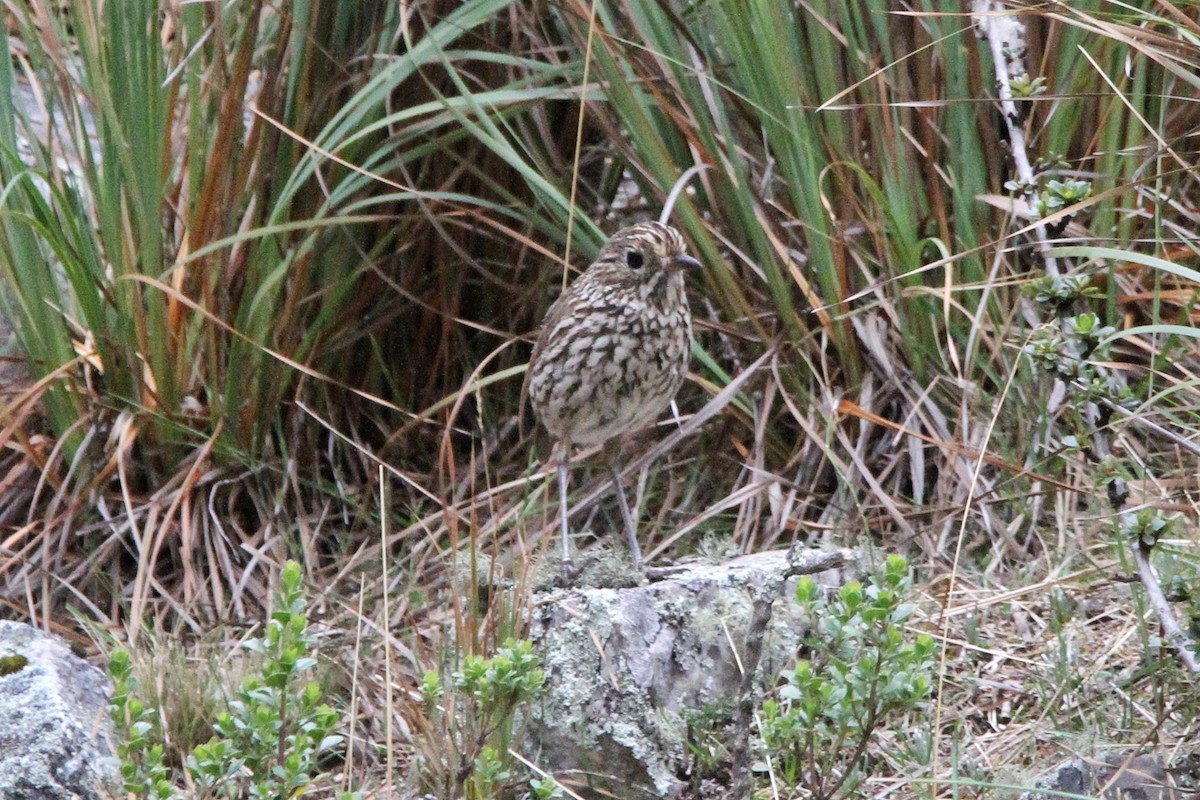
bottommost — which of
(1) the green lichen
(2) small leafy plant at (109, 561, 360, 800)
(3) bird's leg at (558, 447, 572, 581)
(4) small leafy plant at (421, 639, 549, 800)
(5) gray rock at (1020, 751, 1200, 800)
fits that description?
(5) gray rock at (1020, 751, 1200, 800)

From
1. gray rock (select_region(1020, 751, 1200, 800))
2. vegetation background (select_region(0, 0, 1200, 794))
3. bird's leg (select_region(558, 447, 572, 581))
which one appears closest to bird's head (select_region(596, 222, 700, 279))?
vegetation background (select_region(0, 0, 1200, 794))

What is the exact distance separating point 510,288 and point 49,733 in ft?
7.65

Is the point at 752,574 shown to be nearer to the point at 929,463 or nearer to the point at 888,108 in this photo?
the point at 929,463

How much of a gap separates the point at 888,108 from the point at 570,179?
1043 mm

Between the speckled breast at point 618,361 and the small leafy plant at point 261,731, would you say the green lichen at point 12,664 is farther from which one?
the speckled breast at point 618,361

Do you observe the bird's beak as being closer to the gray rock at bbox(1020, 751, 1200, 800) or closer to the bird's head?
the bird's head

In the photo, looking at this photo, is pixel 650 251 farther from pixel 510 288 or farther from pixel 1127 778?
pixel 1127 778

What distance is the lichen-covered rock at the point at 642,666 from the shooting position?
322 centimetres

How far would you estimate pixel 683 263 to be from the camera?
420 cm

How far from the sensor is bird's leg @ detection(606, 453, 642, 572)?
13.2ft

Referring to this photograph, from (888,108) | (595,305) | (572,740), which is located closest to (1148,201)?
(888,108)

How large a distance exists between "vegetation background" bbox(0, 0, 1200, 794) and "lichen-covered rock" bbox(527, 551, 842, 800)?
433mm

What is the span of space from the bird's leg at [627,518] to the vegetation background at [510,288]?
0.18 meters

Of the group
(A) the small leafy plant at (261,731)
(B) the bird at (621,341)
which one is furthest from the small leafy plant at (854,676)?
(B) the bird at (621,341)
